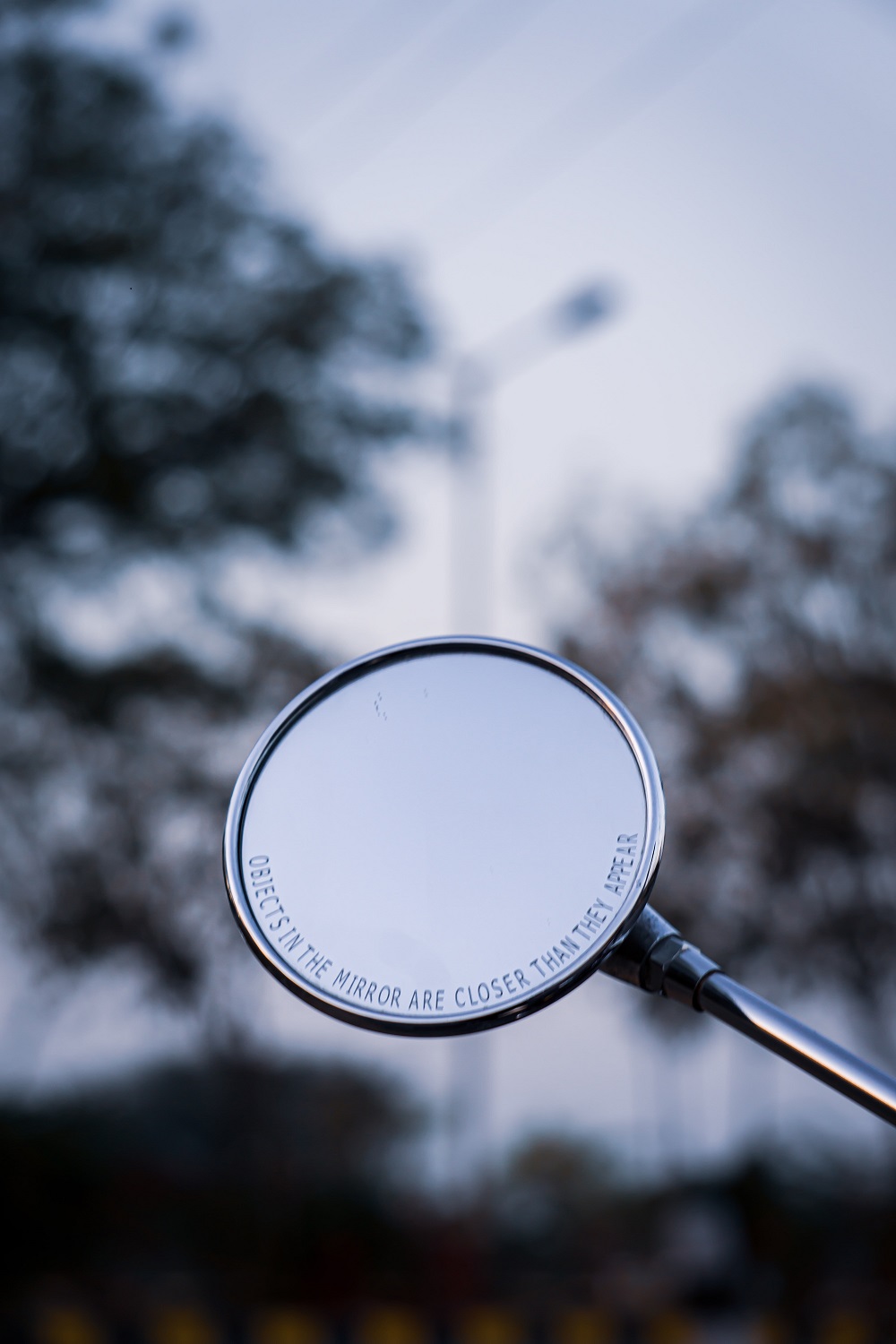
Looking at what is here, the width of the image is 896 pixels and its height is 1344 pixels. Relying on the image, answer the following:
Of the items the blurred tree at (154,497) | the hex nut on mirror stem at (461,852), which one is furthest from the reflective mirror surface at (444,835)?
the blurred tree at (154,497)

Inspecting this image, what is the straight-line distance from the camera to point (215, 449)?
9.01 meters

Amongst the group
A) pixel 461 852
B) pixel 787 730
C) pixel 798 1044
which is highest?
pixel 787 730

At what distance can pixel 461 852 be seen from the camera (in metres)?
0.85

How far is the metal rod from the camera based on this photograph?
0.70m

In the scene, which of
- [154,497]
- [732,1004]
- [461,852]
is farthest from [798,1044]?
[154,497]

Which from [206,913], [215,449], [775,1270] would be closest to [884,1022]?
[775,1270]

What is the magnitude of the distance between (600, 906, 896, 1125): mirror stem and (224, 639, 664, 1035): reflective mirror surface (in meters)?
0.03

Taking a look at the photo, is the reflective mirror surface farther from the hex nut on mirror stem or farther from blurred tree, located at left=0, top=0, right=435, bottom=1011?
blurred tree, located at left=0, top=0, right=435, bottom=1011

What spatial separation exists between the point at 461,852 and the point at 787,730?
8.92 m

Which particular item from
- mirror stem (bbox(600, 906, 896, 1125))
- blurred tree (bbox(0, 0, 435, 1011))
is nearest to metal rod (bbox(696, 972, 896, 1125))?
mirror stem (bbox(600, 906, 896, 1125))

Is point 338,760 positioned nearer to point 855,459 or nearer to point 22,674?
point 22,674

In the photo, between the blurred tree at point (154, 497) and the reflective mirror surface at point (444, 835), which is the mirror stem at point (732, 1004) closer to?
the reflective mirror surface at point (444, 835)

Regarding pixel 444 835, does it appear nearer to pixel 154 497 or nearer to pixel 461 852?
pixel 461 852

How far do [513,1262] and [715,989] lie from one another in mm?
10830
